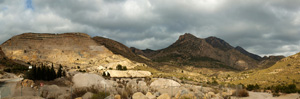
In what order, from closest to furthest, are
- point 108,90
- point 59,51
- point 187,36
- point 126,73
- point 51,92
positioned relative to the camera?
1. point 108,90
2. point 51,92
3. point 126,73
4. point 59,51
5. point 187,36

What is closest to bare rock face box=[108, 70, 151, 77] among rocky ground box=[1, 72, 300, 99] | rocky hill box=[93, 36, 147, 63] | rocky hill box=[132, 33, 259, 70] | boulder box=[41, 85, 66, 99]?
rocky ground box=[1, 72, 300, 99]

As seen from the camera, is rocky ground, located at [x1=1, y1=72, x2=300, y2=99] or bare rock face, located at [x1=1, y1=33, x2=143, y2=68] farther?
bare rock face, located at [x1=1, y1=33, x2=143, y2=68]

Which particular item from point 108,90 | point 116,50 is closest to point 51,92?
point 108,90

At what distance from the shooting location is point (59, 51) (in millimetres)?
82250

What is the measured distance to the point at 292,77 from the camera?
43156mm

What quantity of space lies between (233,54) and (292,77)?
6436 inches

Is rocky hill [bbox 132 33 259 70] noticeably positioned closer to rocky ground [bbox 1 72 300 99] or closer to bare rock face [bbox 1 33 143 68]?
bare rock face [bbox 1 33 143 68]

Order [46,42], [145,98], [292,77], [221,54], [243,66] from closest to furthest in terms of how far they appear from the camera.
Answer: [145,98]
[292,77]
[46,42]
[243,66]
[221,54]

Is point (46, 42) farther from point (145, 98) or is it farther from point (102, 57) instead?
point (145, 98)

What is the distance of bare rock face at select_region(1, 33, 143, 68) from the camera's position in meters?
74.2

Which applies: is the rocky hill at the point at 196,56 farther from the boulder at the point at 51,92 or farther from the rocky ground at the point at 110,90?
the boulder at the point at 51,92

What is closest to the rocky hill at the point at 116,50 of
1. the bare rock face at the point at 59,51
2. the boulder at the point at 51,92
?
the bare rock face at the point at 59,51

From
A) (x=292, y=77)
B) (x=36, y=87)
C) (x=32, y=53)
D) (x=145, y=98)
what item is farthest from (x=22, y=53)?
(x=292, y=77)

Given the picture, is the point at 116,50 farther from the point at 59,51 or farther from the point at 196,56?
the point at 196,56
